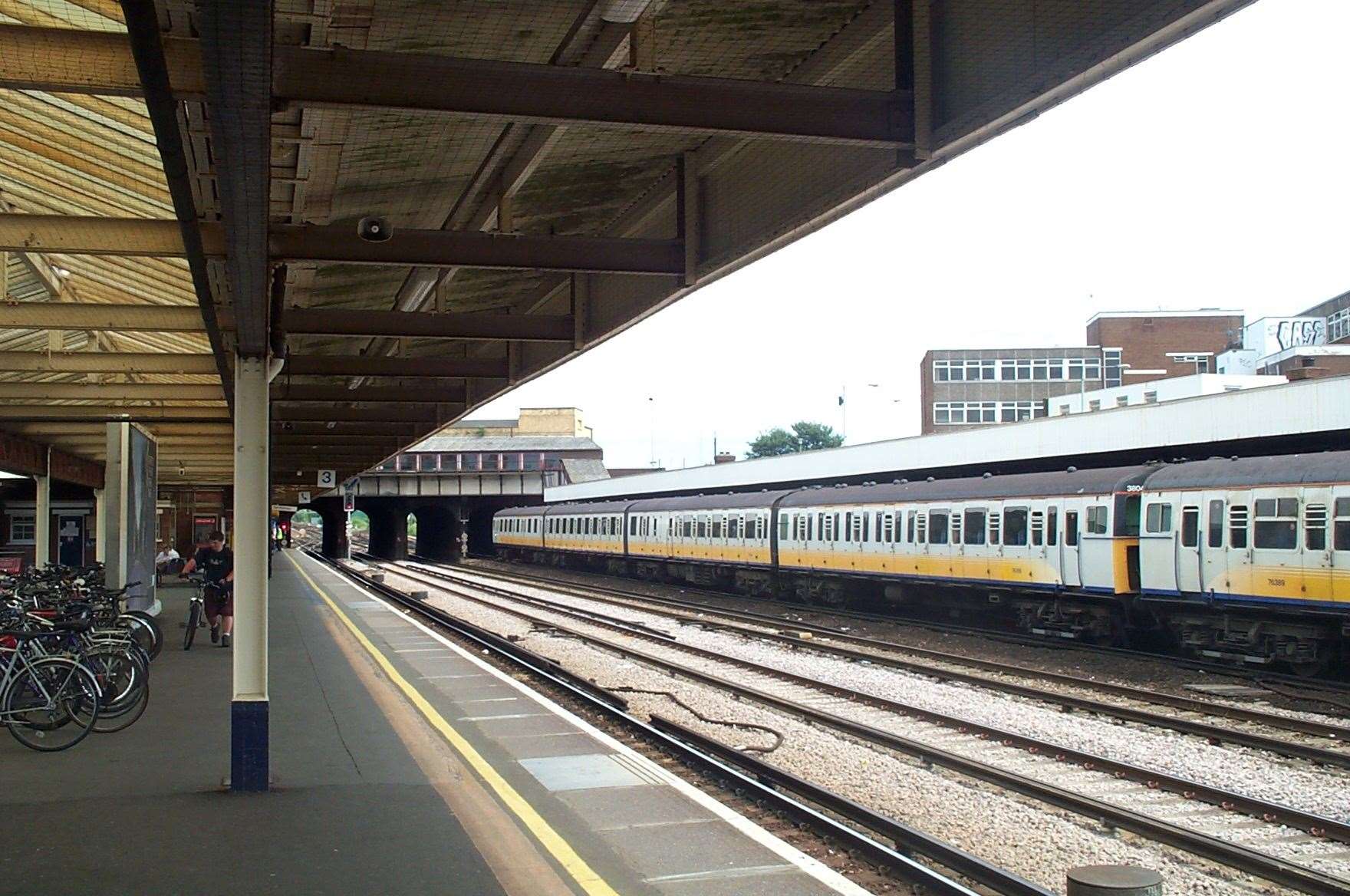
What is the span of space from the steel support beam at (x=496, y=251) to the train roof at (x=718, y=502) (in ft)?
71.1

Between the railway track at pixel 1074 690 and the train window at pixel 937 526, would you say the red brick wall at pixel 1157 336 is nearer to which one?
the train window at pixel 937 526

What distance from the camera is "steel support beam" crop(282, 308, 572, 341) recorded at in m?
12.3

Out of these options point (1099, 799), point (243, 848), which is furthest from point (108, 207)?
point (1099, 799)

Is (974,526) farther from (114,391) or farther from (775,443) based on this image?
(775,443)

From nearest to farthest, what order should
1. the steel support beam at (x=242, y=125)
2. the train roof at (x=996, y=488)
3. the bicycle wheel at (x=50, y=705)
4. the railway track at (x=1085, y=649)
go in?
the steel support beam at (x=242, y=125)
the bicycle wheel at (x=50, y=705)
the railway track at (x=1085, y=649)
the train roof at (x=996, y=488)

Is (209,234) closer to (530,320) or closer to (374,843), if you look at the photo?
(374,843)

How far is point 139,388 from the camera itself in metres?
16.0

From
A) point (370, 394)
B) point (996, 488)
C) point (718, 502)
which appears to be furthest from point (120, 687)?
point (718, 502)

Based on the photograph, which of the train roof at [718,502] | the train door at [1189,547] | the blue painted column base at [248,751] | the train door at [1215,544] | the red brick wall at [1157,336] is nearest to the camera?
the blue painted column base at [248,751]

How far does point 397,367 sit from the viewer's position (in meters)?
16.1

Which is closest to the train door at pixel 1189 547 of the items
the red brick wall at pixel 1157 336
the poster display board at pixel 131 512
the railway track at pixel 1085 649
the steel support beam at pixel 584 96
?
Answer: the railway track at pixel 1085 649

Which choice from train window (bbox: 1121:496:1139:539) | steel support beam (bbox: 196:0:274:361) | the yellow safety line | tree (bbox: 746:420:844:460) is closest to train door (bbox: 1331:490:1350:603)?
train window (bbox: 1121:496:1139:539)

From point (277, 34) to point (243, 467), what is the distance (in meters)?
2.98

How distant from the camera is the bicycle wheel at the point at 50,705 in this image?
366 inches
